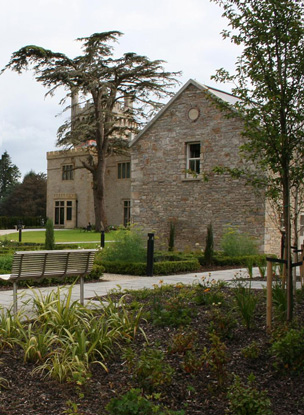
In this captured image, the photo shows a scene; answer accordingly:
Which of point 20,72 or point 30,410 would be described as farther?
point 20,72

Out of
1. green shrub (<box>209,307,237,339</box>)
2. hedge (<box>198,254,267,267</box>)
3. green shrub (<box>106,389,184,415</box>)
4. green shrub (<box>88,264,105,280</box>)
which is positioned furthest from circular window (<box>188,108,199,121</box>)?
green shrub (<box>106,389,184,415</box>)

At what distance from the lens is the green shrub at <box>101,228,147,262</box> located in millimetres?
13180

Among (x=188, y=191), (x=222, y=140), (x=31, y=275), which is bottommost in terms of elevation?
(x=31, y=275)

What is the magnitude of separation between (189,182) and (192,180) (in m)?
0.19

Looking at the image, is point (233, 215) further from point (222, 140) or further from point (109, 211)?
point (109, 211)

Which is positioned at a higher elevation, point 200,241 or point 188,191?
point 188,191

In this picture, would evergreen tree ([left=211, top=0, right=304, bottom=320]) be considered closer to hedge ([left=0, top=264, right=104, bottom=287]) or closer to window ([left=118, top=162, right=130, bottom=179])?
hedge ([left=0, top=264, right=104, bottom=287])

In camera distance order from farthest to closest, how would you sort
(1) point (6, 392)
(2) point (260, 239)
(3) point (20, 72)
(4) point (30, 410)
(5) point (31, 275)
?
1. (3) point (20, 72)
2. (2) point (260, 239)
3. (5) point (31, 275)
4. (1) point (6, 392)
5. (4) point (30, 410)

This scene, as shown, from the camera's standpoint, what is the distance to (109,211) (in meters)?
39.8

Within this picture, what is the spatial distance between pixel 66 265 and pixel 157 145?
1383 centimetres

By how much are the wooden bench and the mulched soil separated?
185 cm

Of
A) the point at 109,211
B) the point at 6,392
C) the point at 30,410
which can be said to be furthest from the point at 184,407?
the point at 109,211

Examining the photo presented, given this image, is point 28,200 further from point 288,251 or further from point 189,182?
point 288,251

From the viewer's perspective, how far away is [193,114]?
1947 centimetres
